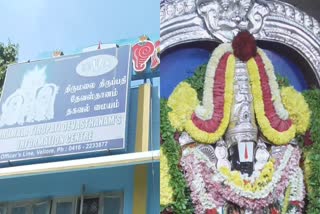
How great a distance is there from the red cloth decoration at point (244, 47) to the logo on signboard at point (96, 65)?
2.95m

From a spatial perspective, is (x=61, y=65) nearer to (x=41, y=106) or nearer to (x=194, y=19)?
(x=41, y=106)

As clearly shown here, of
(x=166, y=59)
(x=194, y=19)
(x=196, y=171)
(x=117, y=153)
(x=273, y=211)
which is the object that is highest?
(x=194, y=19)

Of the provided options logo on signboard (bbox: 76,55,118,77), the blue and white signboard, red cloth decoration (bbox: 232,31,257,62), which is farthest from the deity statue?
logo on signboard (bbox: 76,55,118,77)

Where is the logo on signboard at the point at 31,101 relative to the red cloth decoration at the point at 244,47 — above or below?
above

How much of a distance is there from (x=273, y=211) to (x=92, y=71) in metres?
4.61

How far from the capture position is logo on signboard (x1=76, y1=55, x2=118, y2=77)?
10.6 meters

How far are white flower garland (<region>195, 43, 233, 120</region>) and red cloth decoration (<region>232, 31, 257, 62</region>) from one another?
0.10 m

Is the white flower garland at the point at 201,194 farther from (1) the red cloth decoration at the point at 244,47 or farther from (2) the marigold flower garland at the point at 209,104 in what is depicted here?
(1) the red cloth decoration at the point at 244,47

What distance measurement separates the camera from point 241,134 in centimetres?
786

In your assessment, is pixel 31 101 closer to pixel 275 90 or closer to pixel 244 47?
pixel 244 47

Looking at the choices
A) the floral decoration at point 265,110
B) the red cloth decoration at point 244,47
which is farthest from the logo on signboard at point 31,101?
the floral decoration at point 265,110

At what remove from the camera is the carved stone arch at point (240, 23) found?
827 centimetres

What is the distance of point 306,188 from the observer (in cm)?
757

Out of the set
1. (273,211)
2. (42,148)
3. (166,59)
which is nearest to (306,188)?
(273,211)
